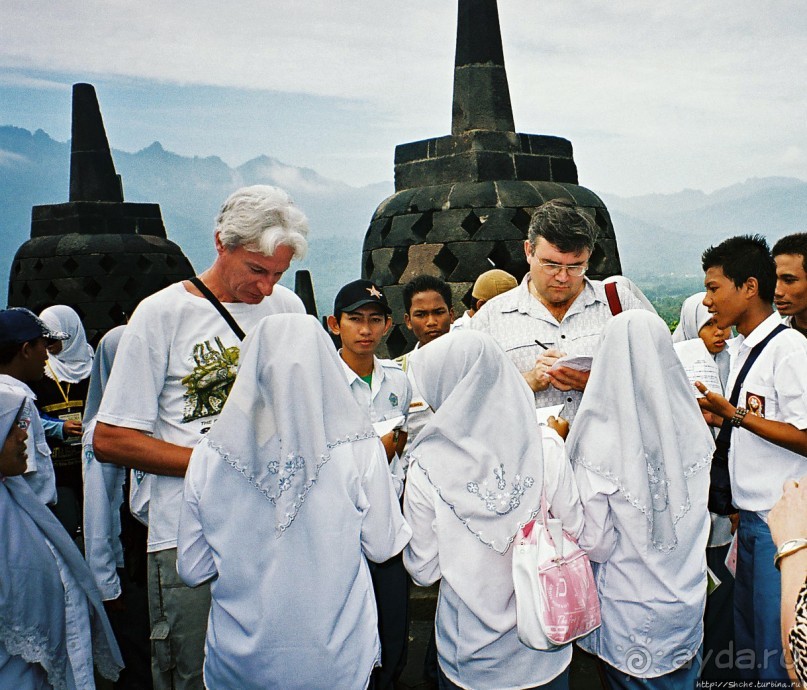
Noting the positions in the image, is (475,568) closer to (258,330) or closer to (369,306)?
(258,330)

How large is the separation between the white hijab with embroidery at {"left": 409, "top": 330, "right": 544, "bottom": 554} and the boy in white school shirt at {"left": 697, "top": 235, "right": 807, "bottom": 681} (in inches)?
40.5

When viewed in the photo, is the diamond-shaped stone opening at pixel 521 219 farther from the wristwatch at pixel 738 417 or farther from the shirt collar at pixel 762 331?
the wristwatch at pixel 738 417

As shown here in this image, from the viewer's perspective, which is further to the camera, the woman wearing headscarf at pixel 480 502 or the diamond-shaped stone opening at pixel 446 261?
the diamond-shaped stone opening at pixel 446 261

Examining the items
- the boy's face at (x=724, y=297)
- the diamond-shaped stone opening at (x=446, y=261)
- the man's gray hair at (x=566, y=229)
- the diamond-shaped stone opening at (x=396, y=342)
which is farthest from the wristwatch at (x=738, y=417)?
the diamond-shaped stone opening at (x=396, y=342)

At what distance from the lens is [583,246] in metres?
3.40

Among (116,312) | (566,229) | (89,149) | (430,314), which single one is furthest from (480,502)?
(89,149)

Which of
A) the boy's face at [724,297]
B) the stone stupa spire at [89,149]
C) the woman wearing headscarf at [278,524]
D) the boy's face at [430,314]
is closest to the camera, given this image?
the woman wearing headscarf at [278,524]

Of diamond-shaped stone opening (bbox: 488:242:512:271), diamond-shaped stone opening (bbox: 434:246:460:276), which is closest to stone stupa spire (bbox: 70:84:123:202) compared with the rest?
diamond-shaped stone opening (bbox: 434:246:460:276)

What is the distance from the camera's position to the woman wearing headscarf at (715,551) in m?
3.31

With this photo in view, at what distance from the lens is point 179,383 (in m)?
2.76

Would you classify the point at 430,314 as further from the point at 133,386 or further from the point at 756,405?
the point at 133,386

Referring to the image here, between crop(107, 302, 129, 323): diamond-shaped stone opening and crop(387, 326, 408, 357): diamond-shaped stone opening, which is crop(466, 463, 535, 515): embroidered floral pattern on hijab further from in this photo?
crop(107, 302, 129, 323): diamond-shaped stone opening

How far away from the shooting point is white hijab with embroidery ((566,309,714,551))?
2.69 meters

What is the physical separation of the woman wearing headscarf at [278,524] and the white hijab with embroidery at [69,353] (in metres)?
3.20
